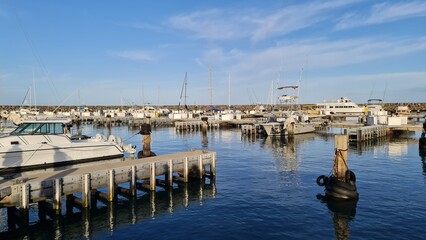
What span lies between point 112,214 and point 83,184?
6.79 feet

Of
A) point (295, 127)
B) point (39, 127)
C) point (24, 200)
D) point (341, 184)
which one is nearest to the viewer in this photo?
point (24, 200)

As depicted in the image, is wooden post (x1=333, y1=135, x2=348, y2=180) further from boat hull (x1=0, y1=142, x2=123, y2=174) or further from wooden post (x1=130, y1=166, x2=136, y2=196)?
boat hull (x1=0, y1=142, x2=123, y2=174)

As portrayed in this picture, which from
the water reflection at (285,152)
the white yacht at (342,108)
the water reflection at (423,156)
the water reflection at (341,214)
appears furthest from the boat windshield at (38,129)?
the white yacht at (342,108)

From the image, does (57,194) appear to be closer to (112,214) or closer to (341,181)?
(112,214)

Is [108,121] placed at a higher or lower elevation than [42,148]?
higher

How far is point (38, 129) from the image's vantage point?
27.8 m

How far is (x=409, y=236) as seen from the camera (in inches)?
518

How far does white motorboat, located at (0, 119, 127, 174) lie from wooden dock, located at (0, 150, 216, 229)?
10.4 meters

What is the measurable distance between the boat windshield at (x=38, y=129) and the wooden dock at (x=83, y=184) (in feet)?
39.5

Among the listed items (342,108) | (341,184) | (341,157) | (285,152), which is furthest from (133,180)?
(342,108)

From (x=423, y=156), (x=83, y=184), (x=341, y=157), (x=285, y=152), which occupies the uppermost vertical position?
(x=341, y=157)

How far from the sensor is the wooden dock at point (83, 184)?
13.8m

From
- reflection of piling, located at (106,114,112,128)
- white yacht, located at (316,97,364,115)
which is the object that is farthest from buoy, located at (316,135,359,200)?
white yacht, located at (316,97,364,115)

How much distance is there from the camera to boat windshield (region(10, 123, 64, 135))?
89.8ft
